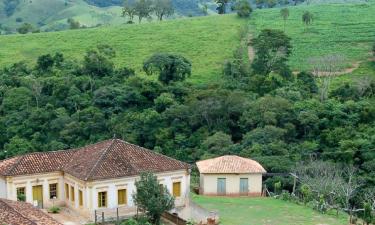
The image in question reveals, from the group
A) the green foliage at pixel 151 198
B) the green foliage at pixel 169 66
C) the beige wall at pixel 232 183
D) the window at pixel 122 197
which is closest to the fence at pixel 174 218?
the green foliage at pixel 151 198

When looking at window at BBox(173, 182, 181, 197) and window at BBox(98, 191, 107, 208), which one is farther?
window at BBox(173, 182, 181, 197)

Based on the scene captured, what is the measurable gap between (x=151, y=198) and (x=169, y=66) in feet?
100

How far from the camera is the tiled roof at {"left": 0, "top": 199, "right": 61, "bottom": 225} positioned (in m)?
25.6

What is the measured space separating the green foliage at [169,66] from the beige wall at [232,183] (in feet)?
69.3

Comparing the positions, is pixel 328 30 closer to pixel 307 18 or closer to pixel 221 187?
pixel 307 18

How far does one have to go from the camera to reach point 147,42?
78375 mm

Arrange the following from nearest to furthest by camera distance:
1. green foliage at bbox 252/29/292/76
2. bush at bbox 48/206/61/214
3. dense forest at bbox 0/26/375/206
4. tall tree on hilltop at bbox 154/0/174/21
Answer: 1. bush at bbox 48/206/61/214
2. dense forest at bbox 0/26/375/206
3. green foliage at bbox 252/29/292/76
4. tall tree on hilltop at bbox 154/0/174/21

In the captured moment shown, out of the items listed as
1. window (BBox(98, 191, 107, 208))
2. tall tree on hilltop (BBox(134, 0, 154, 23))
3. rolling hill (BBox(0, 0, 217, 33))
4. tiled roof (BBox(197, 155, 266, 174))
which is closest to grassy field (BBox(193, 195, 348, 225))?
tiled roof (BBox(197, 155, 266, 174))

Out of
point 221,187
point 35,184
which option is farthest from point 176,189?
point 35,184

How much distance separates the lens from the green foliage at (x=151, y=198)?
30891mm

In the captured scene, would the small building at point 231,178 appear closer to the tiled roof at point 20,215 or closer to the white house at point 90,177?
the white house at point 90,177

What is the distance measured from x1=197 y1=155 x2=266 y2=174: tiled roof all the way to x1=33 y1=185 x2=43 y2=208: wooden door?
10.6 metres

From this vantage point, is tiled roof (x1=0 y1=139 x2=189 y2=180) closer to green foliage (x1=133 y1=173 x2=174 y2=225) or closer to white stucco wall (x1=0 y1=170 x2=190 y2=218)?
white stucco wall (x1=0 y1=170 x2=190 y2=218)

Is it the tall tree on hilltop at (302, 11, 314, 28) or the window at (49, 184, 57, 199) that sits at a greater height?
the tall tree on hilltop at (302, 11, 314, 28)
